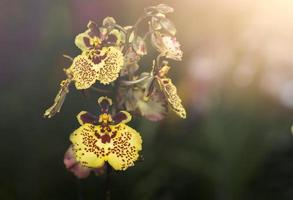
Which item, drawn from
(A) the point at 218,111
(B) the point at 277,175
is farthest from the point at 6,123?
(B) the point at 277,175

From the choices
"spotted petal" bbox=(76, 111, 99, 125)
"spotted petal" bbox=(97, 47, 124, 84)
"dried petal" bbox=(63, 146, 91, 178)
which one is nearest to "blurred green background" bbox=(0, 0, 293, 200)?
"dried petal" bbox=(63, 146, 91, 178)

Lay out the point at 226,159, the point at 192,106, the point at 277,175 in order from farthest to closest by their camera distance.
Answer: the point at 192,106, the point at 277,175, the point at 226,159

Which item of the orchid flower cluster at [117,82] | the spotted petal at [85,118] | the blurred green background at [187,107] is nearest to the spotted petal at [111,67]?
the orchid flower cluster at [117,82]

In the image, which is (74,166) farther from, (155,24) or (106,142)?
(155,24)

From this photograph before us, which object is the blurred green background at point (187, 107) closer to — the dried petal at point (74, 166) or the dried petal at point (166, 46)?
the dried petal at point (74, 166)

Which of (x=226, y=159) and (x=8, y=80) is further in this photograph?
(x=8, y=80)

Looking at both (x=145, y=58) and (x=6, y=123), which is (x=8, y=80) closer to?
(x=6, y=123)

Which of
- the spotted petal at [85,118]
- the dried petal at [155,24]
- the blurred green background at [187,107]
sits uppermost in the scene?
the dried petal at [155,24]
